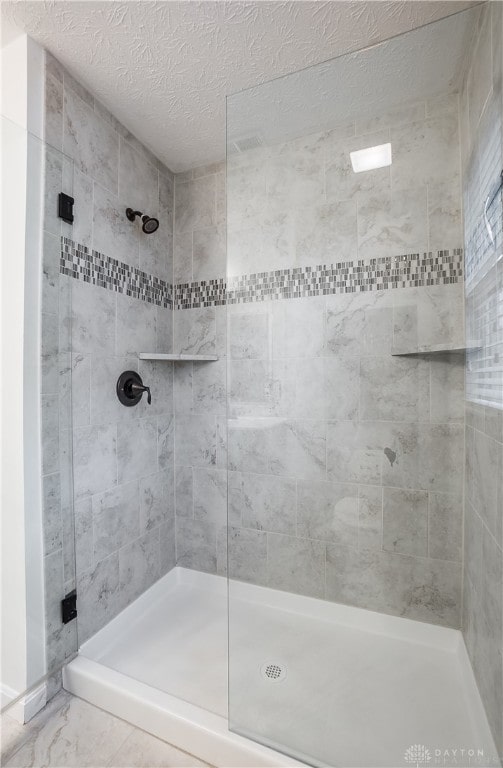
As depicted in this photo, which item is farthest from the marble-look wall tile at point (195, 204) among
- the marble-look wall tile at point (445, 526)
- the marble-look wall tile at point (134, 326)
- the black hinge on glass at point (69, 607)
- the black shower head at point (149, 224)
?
the black hinge on glass at point (69, 607)

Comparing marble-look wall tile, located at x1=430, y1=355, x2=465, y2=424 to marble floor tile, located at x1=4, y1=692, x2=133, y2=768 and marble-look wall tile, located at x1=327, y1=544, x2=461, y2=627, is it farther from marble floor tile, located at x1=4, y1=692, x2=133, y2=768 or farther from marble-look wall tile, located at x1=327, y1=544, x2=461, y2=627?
marble floor tile, located at x1=4, y1=692, x2=133, y2=768

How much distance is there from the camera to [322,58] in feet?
4.69

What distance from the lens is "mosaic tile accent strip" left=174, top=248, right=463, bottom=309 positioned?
1.12 metres

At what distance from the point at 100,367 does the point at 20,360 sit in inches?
14.2

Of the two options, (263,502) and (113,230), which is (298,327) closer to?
(263,502)

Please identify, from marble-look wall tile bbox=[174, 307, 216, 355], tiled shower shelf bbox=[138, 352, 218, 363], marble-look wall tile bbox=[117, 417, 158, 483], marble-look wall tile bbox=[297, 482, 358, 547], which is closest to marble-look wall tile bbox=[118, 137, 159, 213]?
marble-look wall tile bbox=[174, 307, 216, 355]

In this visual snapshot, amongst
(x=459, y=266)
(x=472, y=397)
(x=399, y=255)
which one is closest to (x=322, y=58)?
(x=399, y=255)

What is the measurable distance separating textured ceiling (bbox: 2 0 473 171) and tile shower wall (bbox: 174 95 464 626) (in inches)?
15.3

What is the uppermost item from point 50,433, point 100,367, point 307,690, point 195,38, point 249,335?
point 195,38

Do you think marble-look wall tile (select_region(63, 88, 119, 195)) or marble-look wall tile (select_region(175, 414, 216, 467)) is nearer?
marble-look wall tile (select_region(63, 88, 119, 195))

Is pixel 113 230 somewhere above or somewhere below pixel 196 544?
above

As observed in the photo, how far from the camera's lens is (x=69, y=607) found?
147 centimetres

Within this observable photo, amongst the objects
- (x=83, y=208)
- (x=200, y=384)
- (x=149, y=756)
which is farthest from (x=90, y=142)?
(x=149, y=756)

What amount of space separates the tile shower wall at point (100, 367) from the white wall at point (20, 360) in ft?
0.15
